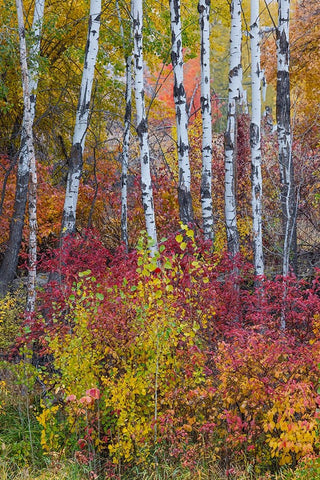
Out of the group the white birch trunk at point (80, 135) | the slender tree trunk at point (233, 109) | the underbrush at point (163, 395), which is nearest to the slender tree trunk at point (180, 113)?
the slender tree trunk at point (233, 109)

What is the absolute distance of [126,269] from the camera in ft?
21.9

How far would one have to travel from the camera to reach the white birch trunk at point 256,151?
9289 mm

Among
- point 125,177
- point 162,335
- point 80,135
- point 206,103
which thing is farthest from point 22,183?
point 162,335

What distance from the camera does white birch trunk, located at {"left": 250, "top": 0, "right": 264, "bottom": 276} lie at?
9.29m

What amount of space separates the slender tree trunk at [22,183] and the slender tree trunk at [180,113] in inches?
97.3

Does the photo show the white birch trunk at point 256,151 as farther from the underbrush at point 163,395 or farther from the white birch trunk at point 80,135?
the underbrush at point 163,395

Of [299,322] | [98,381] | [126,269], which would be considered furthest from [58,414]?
[299,322]

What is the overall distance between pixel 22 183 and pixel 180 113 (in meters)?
3.71

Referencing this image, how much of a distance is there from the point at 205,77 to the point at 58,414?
6.45 m

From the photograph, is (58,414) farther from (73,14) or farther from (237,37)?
(73,14)

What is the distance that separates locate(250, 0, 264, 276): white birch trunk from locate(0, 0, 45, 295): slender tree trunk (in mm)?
3802

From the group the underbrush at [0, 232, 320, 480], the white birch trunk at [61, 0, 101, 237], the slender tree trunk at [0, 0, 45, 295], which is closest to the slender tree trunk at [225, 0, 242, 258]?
the white birch trunk at [61, 0, 101, 237]

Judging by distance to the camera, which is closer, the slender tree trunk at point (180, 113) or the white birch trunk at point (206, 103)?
the slender tree trunk at point (180, 113)

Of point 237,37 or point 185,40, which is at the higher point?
point 185,40
